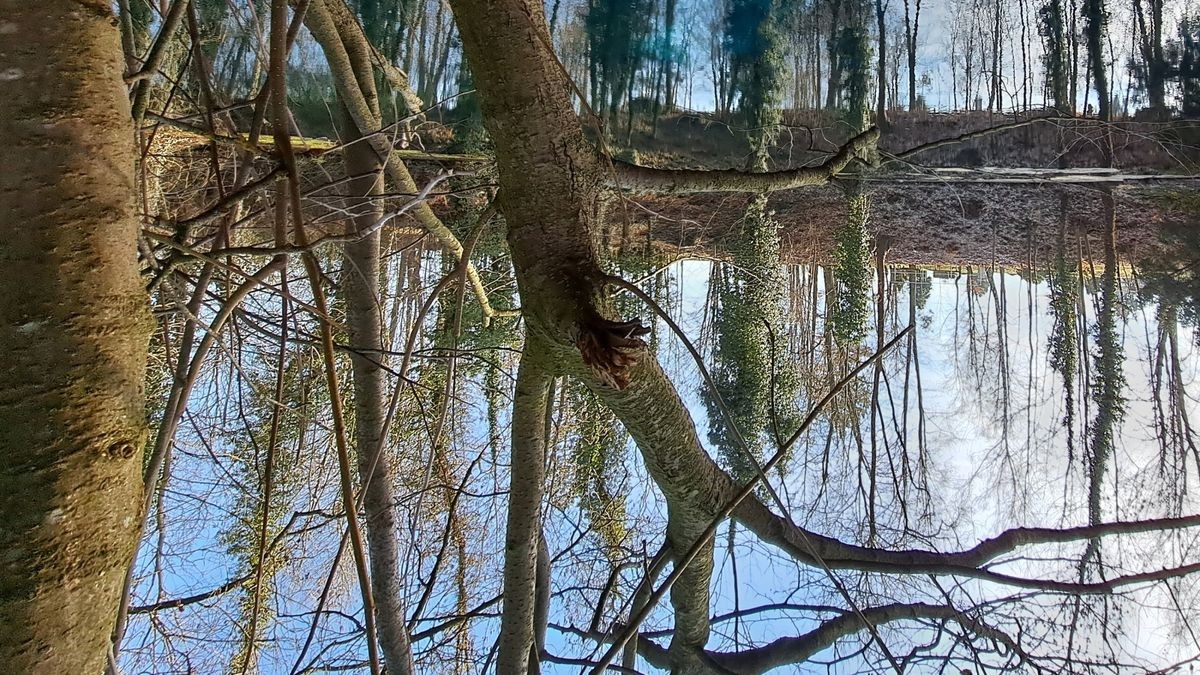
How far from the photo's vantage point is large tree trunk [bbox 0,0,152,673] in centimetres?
15

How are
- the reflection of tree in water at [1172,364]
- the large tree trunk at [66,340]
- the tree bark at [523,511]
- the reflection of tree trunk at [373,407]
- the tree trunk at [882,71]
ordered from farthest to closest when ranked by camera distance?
the tree trunk at [882,71] → the reflection of tree in water at [1172,364] → the reflection of tree trunk at [373,407] → the tree bark at [523,511] → the large tree trunk at [66,340]

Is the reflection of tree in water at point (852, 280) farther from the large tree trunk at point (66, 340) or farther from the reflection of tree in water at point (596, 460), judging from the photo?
the large tree trunk at point (66, 340)

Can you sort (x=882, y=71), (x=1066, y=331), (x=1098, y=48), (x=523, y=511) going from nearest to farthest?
(x=523, y=511) → (x=1066, y=331) → (x=1098, y=48) → (x=882, y=71)

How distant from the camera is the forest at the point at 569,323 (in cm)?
18

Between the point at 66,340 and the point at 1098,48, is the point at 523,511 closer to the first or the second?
the point at 66,340

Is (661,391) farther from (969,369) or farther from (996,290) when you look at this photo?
(996,290)

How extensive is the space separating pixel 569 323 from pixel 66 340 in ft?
0.81

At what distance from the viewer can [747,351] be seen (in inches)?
89.0

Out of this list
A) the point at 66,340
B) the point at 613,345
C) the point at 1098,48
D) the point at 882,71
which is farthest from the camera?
the point at 882,71

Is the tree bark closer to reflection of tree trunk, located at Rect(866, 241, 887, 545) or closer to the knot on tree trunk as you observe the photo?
the knot on tree trunk

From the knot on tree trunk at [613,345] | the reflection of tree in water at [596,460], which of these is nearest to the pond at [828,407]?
the reflection of tree in water at [596,460]

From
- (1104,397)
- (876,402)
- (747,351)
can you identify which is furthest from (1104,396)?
(747,351)

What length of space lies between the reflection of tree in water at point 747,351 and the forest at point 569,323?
0.02 meters

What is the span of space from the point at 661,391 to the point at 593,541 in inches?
48.6
